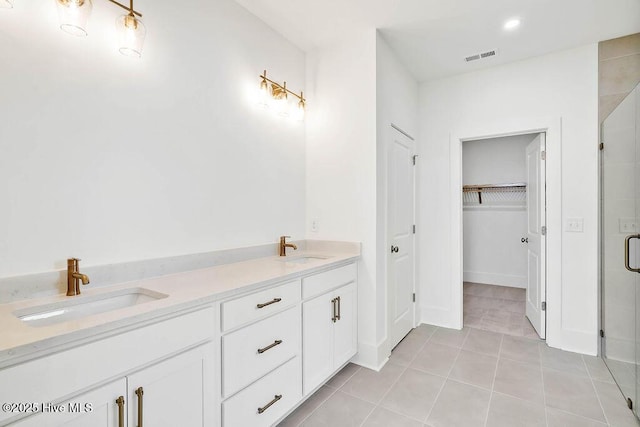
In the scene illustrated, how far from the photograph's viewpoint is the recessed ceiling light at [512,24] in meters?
2.43

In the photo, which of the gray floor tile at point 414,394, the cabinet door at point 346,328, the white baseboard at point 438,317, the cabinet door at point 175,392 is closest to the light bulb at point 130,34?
the cabinet door at point 175,392

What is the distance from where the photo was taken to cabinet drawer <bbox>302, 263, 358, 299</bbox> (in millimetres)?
1994

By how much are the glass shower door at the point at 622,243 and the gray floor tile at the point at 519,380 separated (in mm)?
488

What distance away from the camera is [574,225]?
2.83 meters

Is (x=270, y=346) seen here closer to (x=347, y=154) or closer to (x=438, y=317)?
(x=347, y=154)

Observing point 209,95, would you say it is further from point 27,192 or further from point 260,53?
point 27,192

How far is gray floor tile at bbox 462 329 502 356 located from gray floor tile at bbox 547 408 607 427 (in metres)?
0.81

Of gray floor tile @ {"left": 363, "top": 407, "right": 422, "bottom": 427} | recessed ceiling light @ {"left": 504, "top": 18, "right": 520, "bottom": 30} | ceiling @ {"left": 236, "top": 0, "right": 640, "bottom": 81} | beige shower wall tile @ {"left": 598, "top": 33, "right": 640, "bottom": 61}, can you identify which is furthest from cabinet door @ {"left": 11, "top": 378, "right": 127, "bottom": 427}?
beige shower wall tile @ {"left": 598, "top": 33, "right": 640, "bottom": 61}

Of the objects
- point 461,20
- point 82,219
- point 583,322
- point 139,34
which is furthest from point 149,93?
point 583,322

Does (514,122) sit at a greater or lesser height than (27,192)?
greater

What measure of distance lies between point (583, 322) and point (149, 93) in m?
3.79

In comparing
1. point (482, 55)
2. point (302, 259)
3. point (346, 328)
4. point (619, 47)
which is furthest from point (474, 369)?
point (619, 47)

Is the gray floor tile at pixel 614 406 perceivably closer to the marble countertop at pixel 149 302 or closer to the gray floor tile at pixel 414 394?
the gray floor tile at pixel 414 394

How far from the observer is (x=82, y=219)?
58.3 inches
